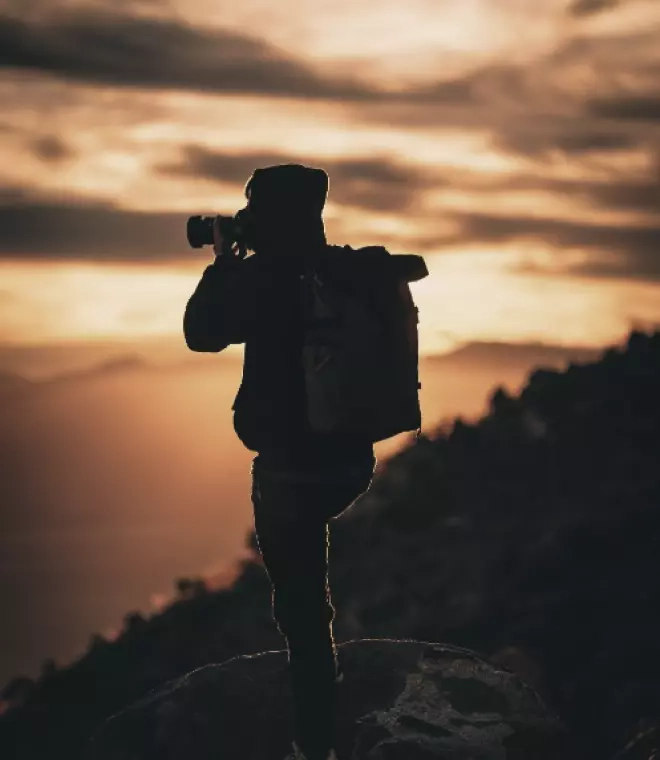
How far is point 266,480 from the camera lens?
25.2 feet

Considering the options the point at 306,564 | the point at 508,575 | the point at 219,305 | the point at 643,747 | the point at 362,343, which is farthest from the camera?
the point at 508,575

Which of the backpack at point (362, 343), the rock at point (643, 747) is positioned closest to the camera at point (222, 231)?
the backpack at point (362, 343)

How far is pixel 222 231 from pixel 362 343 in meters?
1.04

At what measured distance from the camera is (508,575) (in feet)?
61.8

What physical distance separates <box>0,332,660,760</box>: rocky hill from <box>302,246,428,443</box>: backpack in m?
8.07

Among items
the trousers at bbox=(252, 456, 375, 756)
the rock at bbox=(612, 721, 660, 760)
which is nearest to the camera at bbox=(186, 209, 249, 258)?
the trousers at bbox=(252, 456, 375, 756)

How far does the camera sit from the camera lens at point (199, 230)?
736 cm

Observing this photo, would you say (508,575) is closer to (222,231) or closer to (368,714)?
(368,714)

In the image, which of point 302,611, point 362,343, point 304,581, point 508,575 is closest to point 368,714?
point 302,611

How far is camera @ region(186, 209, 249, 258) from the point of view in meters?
7.34

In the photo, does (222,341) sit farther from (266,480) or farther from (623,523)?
(623,523)

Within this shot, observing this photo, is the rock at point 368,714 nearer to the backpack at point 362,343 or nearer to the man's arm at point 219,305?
the backpack at point 362,343

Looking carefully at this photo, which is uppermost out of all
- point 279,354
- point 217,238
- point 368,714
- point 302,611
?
point 217,238

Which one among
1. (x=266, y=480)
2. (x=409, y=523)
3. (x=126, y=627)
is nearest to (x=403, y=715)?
(x=266, y=480)
